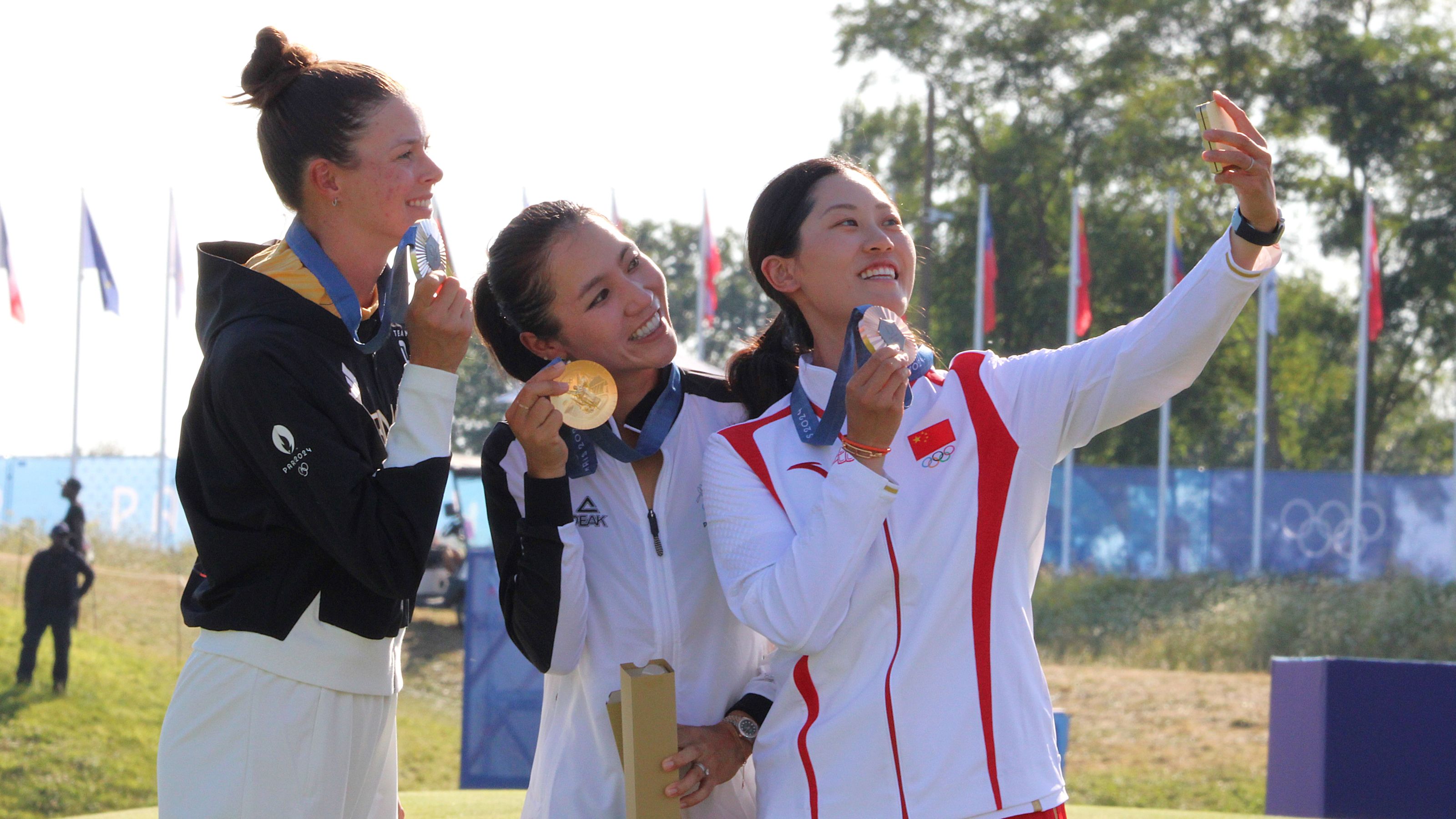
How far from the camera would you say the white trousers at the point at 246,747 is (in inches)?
98.4

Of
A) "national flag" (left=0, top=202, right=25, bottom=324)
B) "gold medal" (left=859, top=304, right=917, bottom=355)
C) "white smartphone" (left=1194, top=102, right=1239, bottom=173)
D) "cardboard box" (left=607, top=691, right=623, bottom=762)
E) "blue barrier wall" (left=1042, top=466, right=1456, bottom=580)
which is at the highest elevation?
"national flag" (left=0, top=202, right=25, bottom=324)

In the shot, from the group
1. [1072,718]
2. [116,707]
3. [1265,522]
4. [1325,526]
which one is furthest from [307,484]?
[1325,526]

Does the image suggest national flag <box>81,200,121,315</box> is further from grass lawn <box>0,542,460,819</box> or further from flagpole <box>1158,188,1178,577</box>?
flagpole <box>1158,188,1178,577</box>

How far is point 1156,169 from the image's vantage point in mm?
33844

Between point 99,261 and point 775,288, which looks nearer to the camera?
point 775,288

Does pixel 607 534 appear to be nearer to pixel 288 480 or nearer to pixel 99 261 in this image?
pixel 288 480

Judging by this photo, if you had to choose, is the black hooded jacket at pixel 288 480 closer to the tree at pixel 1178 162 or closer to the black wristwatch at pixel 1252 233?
the black wristwatch at pixel 1252 233

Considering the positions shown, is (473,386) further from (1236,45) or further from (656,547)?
(656,547)

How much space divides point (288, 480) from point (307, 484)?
0.04 meters

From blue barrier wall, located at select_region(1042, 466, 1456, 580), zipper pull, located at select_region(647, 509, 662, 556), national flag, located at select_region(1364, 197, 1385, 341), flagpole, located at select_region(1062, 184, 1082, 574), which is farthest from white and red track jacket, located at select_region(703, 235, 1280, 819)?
national flag, located at select_region(1364, 197, 1385, 341)

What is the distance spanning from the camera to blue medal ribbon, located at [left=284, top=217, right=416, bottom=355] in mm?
2643

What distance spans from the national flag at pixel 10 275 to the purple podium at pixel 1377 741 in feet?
72.7

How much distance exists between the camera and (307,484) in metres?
2.41

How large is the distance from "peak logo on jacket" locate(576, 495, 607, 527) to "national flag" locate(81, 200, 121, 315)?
2404cm
